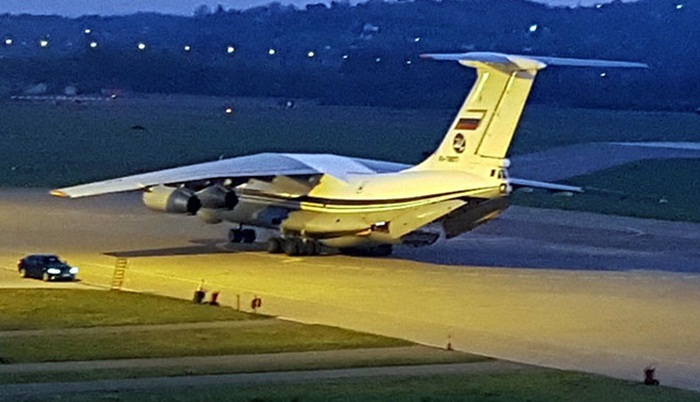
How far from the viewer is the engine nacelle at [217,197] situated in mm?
52250

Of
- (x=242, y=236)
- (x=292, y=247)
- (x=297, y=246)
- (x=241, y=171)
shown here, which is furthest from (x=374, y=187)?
(x=242, y=236)

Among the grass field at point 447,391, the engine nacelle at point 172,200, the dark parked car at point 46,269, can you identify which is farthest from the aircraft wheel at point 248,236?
the grass field at point 447,391

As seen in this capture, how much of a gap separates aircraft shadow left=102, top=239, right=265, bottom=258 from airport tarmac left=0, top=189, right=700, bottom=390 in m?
0.04

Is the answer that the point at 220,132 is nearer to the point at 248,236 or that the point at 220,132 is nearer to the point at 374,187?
the point at 248,236

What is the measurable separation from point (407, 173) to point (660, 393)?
2032cm

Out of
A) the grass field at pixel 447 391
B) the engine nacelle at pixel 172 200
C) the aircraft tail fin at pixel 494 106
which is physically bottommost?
the grass field at pixel 447 391

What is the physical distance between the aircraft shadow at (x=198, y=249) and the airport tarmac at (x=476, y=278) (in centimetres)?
4

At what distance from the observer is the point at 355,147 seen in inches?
4131

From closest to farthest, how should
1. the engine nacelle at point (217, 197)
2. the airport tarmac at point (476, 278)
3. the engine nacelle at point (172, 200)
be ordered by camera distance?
the airport tarmac at point (476, 278), the engine nacelle at point (172, 200), the engine nacelle at point (217, 197)

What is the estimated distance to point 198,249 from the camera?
5412cm

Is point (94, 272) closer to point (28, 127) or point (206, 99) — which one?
point (28, 127)

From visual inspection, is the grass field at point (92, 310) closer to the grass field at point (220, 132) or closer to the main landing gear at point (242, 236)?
the main landing gear at point (242, 236)

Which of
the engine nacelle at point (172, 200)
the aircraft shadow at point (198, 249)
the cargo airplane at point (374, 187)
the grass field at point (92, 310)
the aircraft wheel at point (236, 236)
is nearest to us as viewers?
the grass field at point (92, 310)

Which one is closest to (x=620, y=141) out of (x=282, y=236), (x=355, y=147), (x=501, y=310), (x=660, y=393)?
(x=355, y=147)
